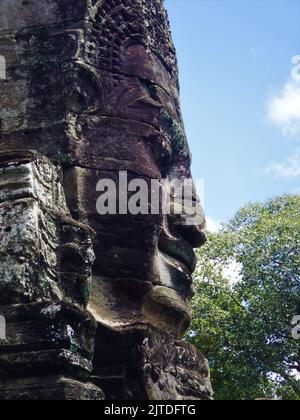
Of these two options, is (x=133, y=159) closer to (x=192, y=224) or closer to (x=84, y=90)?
(x=84, y=90)

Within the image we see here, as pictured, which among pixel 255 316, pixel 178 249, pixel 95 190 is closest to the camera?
pixel 95 190

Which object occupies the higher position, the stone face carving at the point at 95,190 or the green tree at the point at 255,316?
the green tree at the point at 255,316

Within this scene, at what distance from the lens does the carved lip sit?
19.2 feet

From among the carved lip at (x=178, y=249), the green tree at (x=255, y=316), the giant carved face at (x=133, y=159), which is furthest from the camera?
the green tree at (x=255, y=316)

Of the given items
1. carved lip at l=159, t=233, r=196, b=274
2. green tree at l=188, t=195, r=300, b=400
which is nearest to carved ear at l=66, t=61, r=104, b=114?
carved lip at l=159, t=233, r=196, b=274

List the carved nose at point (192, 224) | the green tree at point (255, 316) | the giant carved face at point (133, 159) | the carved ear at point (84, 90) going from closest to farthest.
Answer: the giant carved face at point (133, 159) < the carved ear at point (84, 90) < the carved nose at point (192, 224) < the green tree at point (255, 316)

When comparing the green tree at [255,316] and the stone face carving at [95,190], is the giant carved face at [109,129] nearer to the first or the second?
the stone face carving at [95,190]

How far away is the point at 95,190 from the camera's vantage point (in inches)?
214

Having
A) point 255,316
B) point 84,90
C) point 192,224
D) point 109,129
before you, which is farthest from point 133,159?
point 255,316

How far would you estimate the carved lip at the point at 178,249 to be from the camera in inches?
230

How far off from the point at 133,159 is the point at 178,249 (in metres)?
0.87

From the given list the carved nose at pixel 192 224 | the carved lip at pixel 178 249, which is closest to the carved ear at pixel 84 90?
the carved nose at pixel 192 224

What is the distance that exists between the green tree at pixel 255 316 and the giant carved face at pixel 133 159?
11213 mm

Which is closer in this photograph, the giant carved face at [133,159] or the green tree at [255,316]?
the giant carved face at [133,159]
